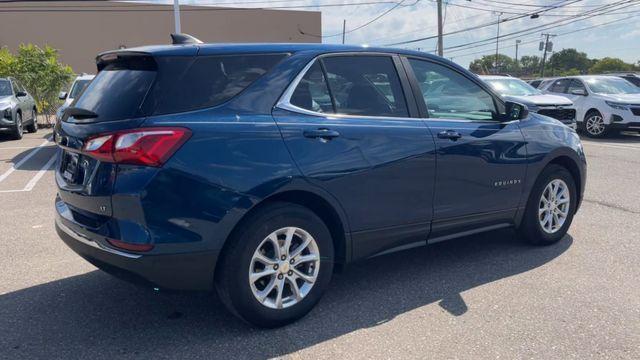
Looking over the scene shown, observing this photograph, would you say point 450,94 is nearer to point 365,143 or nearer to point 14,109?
point 365,143

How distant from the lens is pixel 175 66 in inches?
129

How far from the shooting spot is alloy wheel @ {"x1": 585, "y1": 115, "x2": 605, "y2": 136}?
1535 centimetres

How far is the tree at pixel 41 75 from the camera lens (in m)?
18.8

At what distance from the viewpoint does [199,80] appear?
3314 millimetres

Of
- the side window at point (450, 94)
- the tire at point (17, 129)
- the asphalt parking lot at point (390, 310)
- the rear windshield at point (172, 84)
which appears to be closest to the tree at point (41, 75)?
the tire at point (17, 129)

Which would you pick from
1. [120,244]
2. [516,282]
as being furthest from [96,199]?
[516,282]

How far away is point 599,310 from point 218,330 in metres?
2.60

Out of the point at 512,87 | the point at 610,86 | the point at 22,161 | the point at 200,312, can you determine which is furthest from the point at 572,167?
the point at 610,86

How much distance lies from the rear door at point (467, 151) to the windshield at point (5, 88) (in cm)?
1340

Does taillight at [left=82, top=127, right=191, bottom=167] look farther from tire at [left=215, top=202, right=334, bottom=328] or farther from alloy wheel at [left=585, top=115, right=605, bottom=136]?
alloy wheel at [left=585, top=115, right=605, bottom=136]

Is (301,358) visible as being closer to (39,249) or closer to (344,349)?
(344,349)

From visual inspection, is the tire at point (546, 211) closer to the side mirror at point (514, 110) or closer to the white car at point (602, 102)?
the side mirror at point (514, 110)

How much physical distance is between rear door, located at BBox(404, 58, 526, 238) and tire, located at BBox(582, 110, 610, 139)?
12114mm

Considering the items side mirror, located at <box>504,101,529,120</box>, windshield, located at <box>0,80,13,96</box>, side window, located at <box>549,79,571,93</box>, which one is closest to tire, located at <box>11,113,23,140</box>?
windshield, located at <box>0,80,13,96</box>
